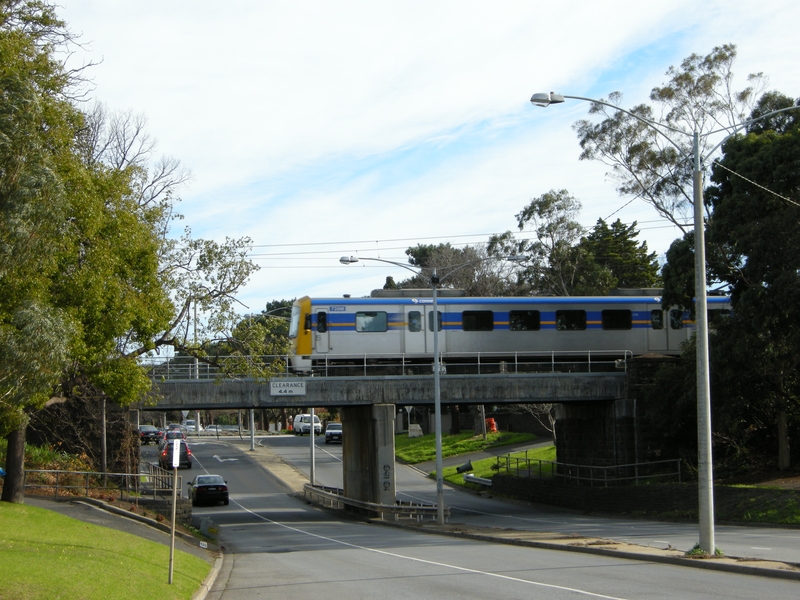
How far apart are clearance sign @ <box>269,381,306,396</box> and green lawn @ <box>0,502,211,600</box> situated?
45.1 ft

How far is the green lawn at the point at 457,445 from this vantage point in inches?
2478

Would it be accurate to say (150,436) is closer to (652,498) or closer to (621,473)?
(621,473)

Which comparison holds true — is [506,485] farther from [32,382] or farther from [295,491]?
[32,382]

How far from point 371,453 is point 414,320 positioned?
588cm

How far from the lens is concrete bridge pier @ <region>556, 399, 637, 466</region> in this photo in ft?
122

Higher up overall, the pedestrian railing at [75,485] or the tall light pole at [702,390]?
the tall light pole at [702,390]

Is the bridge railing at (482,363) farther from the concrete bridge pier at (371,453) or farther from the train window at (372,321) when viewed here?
the concrete bridge pier at (371,453)

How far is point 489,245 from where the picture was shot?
203ft

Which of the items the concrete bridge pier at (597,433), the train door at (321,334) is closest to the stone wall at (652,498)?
the concrete bridge pier at (597,433)

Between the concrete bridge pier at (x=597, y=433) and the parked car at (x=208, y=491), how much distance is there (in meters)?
16.7

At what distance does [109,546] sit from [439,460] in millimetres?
14197

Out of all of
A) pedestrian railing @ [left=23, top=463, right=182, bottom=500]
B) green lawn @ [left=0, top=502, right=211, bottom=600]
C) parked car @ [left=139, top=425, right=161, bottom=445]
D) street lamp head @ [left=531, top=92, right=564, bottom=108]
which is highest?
street lamp head @ [left=531, top=92, right=564, bottom=108]

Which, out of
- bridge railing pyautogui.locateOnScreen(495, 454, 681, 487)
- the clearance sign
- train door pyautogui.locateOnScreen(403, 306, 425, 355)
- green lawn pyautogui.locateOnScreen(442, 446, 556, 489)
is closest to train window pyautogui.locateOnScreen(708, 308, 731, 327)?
bridge railing pyautogui.locateOnScreen(495, 454, 681, 487)

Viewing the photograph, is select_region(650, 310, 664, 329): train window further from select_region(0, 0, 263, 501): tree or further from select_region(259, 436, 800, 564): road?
select_region(0, 0, 263, 501): tree
